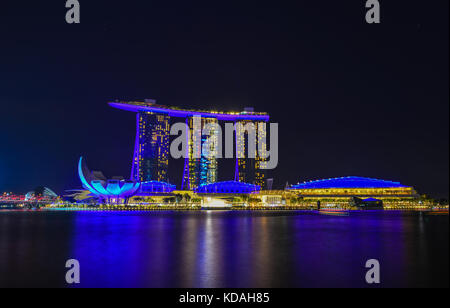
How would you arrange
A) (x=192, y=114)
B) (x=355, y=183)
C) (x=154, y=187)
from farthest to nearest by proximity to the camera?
1. (x=192, y=114)
2. (x=154, y=187)
3. (x=355, y=183)

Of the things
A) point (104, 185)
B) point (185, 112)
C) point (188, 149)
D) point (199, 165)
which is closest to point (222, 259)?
point (104, 185)

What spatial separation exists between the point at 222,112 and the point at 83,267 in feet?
413

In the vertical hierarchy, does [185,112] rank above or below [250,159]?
above

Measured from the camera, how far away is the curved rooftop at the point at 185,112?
126688 millimetres

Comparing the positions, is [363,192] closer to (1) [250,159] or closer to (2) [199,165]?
(1) [250,159]

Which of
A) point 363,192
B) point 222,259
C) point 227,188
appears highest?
point 227,188

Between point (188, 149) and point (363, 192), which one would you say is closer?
point (363, 192)

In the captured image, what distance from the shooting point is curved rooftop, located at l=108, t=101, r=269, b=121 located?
127 m

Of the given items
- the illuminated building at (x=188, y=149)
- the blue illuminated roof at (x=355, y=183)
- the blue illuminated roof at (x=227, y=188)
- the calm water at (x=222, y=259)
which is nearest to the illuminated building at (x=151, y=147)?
the illuminated building at (x=188, y=149)

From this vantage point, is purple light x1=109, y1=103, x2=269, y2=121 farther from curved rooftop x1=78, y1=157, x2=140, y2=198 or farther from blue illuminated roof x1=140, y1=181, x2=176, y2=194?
curved rooftop x1=78, y1=157, x2=140, y2=198

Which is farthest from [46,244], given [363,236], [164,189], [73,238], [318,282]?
[164,189]

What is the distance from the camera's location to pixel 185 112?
13888 cm

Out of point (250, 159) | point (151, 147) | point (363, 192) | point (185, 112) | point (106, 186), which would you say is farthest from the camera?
point (250, 159)

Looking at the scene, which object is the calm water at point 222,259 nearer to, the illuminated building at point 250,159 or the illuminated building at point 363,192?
the illuminated building at point 363,192
